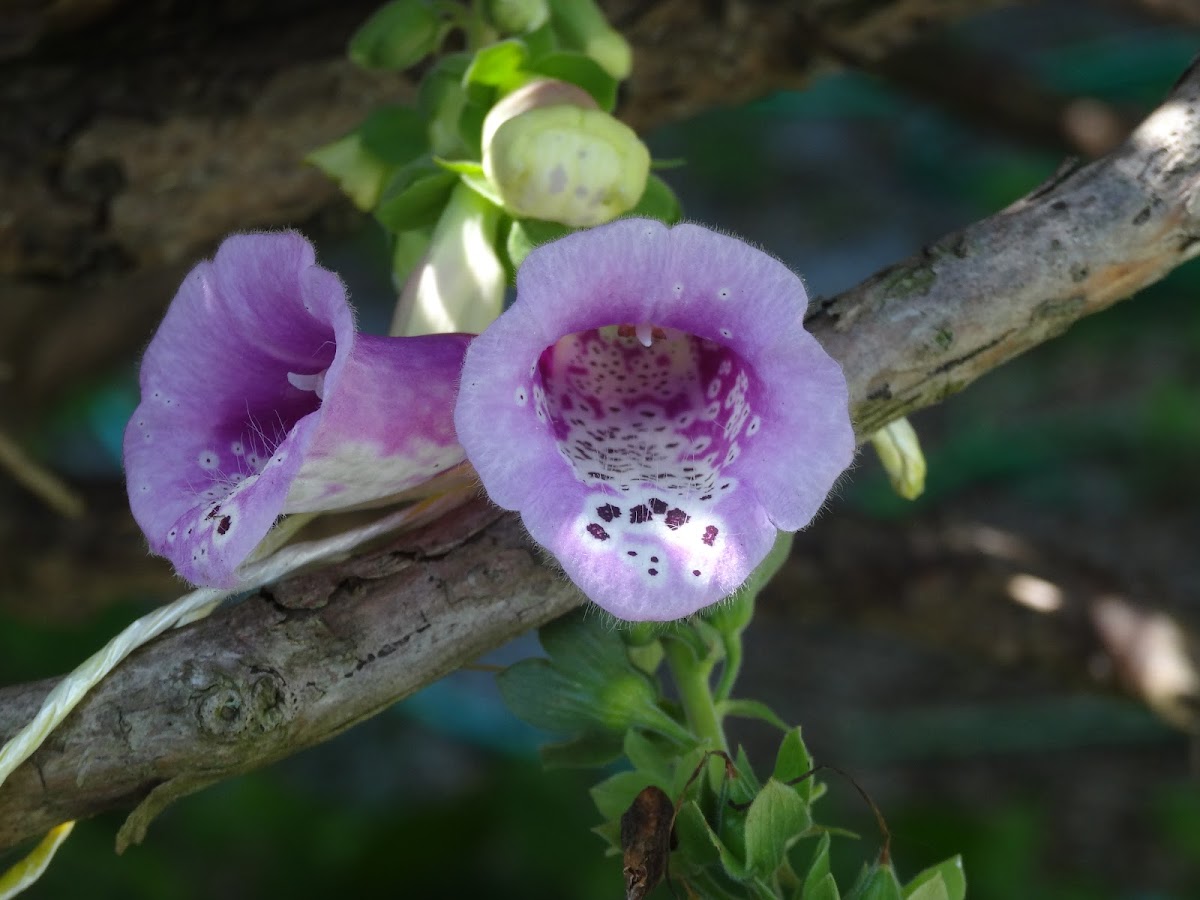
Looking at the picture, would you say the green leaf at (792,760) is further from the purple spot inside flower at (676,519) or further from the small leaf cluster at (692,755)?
the purple spot inside flower at (676,519)

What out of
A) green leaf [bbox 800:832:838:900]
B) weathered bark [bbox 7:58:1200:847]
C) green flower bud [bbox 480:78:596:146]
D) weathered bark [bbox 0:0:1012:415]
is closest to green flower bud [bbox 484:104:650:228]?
green flower bud [bbox 480:78:596:146]

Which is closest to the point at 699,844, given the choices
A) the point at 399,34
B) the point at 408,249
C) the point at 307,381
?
the point at 307,381

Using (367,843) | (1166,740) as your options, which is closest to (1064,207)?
(367,843)

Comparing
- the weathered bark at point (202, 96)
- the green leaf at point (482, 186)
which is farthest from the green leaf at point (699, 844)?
the weathered bark at point (202, 96)

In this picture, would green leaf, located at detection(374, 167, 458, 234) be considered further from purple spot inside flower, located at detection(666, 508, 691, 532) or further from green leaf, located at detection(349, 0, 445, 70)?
purple spot inside flower, located at detection(666, 508, 691, 532)

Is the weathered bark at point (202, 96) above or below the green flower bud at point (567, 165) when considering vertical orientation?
below

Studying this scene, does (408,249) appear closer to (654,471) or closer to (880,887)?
(654,471)

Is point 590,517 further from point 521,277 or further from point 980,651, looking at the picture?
point 980,651
